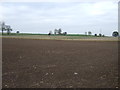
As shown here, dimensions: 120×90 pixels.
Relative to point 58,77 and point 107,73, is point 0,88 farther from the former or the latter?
point 107,73

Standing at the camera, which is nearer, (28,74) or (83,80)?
(83,80)

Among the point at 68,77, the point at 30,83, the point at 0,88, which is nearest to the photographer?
the point at 0,88

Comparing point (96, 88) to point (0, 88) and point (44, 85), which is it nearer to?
point (44, 85)

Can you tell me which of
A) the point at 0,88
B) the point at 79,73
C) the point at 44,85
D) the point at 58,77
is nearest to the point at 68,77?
the point at 58,77

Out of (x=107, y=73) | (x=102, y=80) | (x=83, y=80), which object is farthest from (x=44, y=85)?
(x=107, y=73)

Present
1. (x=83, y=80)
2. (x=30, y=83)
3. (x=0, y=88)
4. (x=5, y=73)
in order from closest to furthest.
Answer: (x=0, y=88)
(x=30, y=83)
(x=83, y=80)
(x=5, y=73)

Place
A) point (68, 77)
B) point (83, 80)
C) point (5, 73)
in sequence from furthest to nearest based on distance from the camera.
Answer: point (5, 73)
point (68, 77)
point (83, 80)

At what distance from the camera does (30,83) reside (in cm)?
Answer: 646

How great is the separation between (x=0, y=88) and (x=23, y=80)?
113 cm

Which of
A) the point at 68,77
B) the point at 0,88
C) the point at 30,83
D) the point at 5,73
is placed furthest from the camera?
the point at 5,73

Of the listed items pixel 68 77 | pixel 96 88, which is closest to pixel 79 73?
pixel 68 77

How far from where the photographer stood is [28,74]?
7793mm

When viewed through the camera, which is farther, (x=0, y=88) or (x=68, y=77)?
(x=68, y=77)

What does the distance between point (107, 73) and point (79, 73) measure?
127 centimetres
